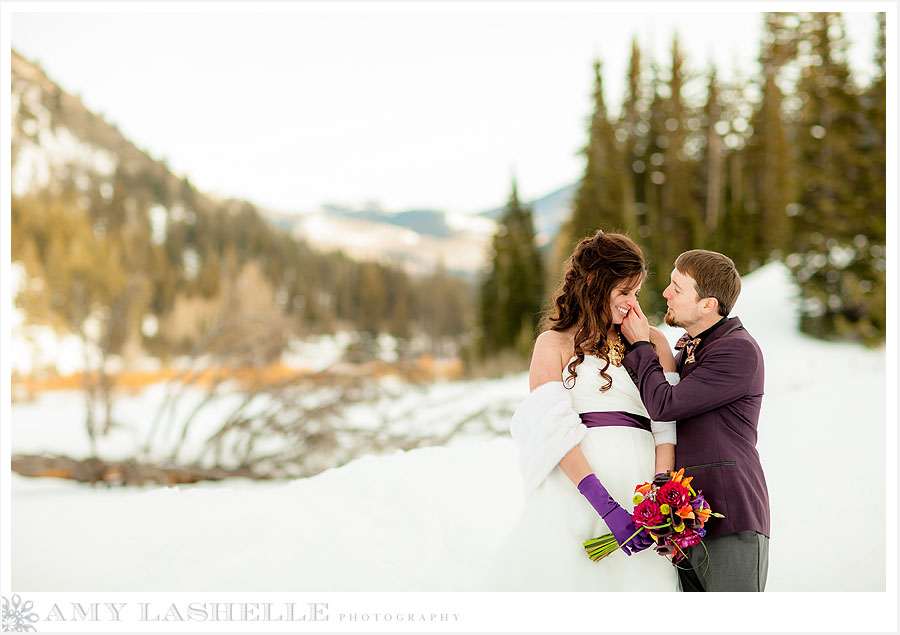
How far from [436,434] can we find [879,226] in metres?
5.29

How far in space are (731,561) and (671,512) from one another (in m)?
0.27

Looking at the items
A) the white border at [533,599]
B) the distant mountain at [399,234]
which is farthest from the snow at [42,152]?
the white border at [533,599]

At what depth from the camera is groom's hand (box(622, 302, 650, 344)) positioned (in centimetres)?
167

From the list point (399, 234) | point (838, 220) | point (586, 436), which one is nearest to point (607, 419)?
point (586, 436)

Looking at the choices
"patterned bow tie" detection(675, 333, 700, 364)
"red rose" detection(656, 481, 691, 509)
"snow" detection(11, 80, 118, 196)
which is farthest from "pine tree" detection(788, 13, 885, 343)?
"snow" detection(11, 80, 118, 196)

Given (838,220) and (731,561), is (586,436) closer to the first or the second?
(731,561)

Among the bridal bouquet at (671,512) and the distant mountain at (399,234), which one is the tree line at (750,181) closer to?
the bridal bouquet at (671,512)

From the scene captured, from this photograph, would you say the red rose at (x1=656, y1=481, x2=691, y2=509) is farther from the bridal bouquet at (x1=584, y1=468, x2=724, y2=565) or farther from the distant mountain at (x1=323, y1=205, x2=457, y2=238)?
the distant mountain at (x1=323, y1=205, x2=457, y2=238)

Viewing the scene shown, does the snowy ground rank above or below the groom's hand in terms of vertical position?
below

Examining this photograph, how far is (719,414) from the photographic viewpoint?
5.43 ft

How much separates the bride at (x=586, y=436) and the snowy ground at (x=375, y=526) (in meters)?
0.87

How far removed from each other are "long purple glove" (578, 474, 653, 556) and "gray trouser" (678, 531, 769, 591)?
0.18 m

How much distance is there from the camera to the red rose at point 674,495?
1543 mm

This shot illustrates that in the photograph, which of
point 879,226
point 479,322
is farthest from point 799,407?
point 479,322
